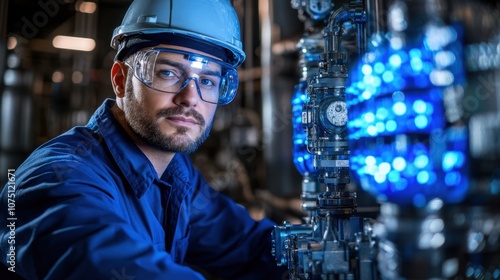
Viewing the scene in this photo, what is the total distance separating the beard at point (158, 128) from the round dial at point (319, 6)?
0.47m

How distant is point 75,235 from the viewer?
2.54ft

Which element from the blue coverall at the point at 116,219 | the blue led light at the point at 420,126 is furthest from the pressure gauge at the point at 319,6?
the blue led light at the point at 420,126

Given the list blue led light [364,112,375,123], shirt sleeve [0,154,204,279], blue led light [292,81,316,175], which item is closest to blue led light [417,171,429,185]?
blue led light [364,112,375,123]

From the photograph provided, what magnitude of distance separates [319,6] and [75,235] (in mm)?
946

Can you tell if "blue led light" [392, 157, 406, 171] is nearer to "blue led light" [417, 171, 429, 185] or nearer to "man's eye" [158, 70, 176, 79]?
"blue led light" [417, 171, 429, 185]

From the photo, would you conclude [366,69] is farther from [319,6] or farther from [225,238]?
[225,238]

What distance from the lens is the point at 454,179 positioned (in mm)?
625

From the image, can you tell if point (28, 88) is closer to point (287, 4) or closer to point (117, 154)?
point (287, 4)

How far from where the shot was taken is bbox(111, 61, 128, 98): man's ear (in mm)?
1267

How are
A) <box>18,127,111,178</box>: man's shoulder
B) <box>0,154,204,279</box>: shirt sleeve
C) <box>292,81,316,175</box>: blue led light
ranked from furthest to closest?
<box>292,81,316,175</box>: blue led light < <box>18,127,111,178</box>: man's shoulder < <box>0,154,204,279</box>: shirt sleeve

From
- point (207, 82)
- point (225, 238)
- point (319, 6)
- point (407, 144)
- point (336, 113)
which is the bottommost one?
point (225, 238)

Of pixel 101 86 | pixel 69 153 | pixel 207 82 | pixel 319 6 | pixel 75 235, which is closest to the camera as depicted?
pixel 75 235

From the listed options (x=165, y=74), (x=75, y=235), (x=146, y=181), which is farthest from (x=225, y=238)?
(x=75, y=235)

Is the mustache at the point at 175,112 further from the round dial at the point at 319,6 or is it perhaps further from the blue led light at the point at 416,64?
the blue led light at the point at 416,64
